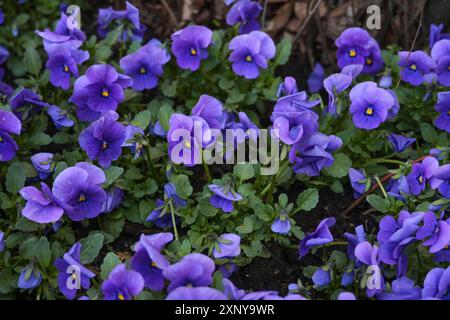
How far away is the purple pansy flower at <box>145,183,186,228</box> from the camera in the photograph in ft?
9.36

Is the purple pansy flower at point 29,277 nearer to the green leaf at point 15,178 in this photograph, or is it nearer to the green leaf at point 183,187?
the green leaf at point 15,178

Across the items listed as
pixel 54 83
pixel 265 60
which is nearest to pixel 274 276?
pixel 265 60

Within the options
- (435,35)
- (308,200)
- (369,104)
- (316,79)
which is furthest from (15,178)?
(435,35)

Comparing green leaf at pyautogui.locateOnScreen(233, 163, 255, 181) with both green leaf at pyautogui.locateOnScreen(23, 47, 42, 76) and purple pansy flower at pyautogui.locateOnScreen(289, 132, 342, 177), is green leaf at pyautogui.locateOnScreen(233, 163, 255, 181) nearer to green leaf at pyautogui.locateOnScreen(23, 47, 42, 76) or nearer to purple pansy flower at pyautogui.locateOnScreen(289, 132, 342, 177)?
purple pansy flower at pyautogui.locateOnScreen(289, 132, 342, 177)

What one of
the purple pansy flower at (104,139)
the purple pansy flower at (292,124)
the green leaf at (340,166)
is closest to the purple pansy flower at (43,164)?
the purple pansy flower at (104,139)

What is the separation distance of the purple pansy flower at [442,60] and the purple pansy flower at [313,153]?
2.05ft

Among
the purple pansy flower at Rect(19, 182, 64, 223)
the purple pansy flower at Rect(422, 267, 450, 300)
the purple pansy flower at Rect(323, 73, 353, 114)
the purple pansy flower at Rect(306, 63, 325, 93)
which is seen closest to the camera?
the purple pansy flower at Rect(422, 267, 450, 300)

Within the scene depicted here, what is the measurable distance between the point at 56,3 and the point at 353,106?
191 centimetres

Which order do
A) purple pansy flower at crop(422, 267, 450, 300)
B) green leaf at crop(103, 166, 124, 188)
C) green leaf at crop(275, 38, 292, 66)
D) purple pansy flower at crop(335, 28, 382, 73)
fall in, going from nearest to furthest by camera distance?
purple pansy flower at crop(422, 267, 450, 300)
green leaf at crop(103, 166, 124, 188)
purple pansy flower at crop(335, 28, 382, 73)
green leaf at crop(275, 38, 292, 66)

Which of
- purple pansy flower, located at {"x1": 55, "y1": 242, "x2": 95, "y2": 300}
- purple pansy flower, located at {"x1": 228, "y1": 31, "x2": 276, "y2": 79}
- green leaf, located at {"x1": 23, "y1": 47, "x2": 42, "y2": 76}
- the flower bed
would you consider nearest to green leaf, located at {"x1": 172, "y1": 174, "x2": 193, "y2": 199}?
the flower bed

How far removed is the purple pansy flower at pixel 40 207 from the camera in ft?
8.53

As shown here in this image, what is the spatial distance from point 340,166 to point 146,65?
3.15 ft

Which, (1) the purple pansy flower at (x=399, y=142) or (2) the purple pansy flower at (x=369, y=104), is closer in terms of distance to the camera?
(2) the purple pansy flower at (x=369, y=104)

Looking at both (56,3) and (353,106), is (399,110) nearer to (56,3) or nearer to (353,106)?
(353,106)
